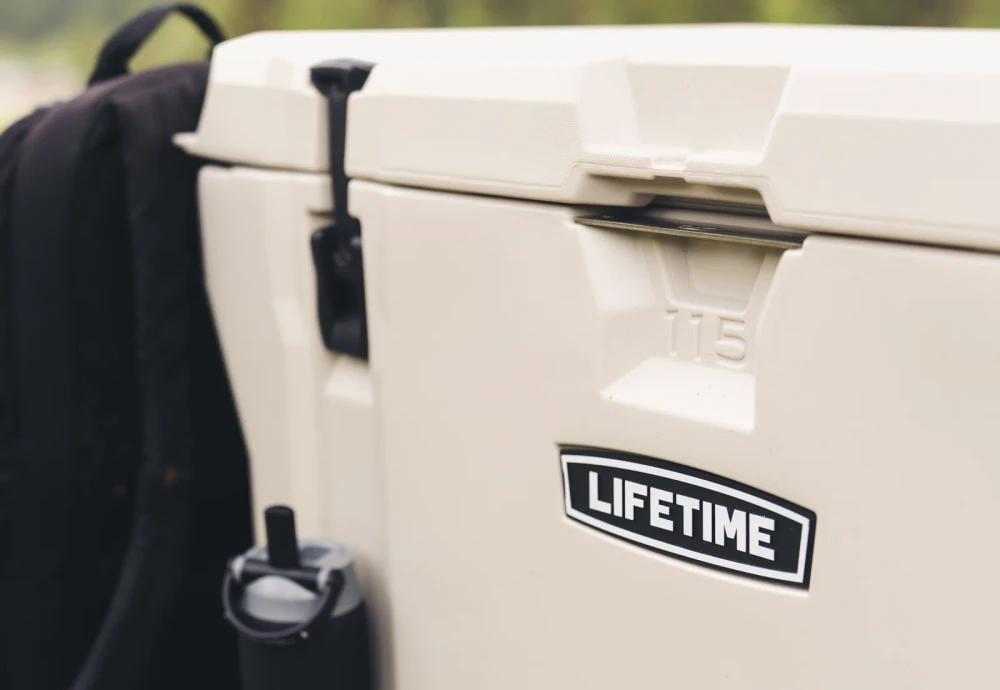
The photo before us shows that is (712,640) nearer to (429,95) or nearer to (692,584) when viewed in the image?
(692,584)

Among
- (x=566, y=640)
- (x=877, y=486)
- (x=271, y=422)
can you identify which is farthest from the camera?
(x=271, y=422)

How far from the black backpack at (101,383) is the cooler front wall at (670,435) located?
39 centimetres

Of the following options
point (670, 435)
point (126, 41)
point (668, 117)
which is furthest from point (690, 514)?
point (126, 41)

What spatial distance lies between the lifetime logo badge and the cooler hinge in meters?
0.36

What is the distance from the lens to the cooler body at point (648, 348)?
77 centimetres

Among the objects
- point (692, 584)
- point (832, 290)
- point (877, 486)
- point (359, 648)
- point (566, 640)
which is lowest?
point (359, 648)

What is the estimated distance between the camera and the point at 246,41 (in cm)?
138

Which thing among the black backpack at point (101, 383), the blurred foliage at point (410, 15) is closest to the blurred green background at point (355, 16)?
the blurred foliage at point (410, 15)

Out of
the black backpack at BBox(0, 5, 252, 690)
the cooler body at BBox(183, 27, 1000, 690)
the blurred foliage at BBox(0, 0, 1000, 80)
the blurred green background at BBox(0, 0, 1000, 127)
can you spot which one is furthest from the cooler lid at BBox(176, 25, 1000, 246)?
the blurred foliage at BBox(0, 0, 1000, 80)

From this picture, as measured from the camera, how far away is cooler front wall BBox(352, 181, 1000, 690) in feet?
2.52

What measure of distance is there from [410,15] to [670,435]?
8.99 ft

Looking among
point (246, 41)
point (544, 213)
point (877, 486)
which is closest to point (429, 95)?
point (544, 213)

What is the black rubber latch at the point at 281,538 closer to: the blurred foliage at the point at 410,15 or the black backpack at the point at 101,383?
the black backpack at the point at 101,383

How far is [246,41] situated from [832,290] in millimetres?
858
